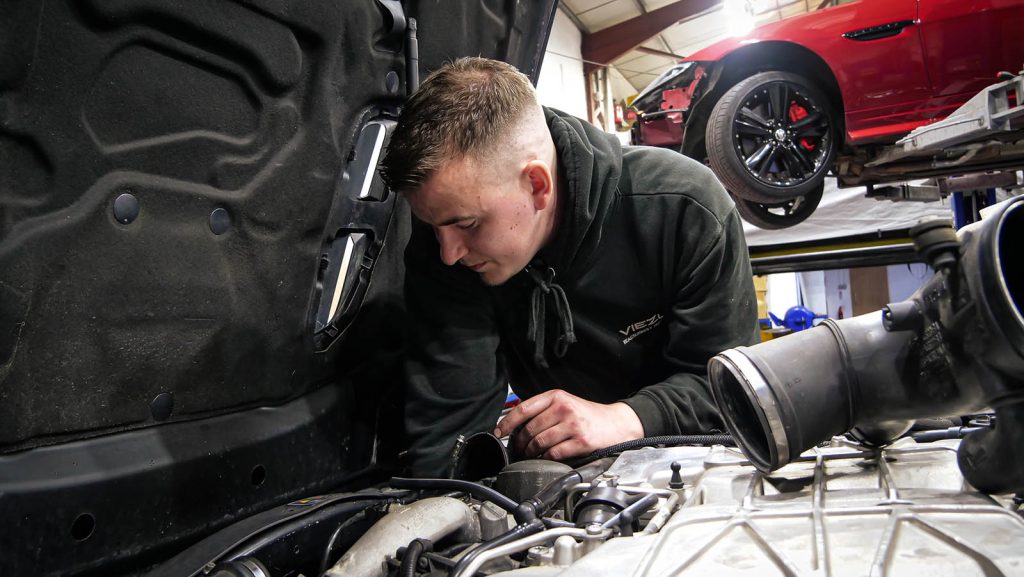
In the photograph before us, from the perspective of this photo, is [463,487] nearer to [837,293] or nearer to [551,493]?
[551,493]

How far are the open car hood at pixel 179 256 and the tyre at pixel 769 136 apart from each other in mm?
2100

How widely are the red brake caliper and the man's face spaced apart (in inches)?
93.3

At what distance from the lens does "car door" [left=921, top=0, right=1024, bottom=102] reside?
2762 millimetres

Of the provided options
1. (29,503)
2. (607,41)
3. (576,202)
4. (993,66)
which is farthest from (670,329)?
(607,41)

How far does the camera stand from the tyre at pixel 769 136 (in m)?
3.03

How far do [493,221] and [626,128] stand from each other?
7.15 meters

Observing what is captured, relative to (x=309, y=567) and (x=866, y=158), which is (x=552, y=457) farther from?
(x=866, y=158)

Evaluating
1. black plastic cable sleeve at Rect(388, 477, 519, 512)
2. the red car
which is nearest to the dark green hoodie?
black plastic cable sleeve at Rect(388, 477, 519, 512)

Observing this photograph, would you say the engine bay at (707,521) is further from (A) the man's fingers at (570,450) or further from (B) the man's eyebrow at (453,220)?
(B) the man's eyebrow at (453,220)

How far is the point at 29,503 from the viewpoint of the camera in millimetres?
746

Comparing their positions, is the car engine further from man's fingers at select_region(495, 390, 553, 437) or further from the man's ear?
the man's ear

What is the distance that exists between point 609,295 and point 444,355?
38 cm

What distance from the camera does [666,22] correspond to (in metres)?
6.93

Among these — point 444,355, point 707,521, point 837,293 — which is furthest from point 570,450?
point 837,293
